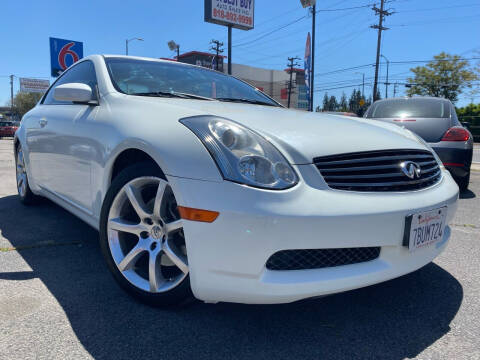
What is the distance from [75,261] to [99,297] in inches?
25.1

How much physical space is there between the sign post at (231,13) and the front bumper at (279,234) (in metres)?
17.6

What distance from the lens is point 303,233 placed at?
1517 millimetres

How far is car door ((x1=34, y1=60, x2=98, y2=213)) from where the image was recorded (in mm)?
2477

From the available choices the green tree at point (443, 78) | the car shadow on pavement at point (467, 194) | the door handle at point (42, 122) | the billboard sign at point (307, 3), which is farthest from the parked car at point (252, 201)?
the green tree at point (443, 78)

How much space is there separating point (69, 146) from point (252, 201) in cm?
171

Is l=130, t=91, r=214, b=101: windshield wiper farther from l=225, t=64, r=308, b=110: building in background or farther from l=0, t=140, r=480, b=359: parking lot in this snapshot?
l=225, t=64, r=308, b=110: building in background

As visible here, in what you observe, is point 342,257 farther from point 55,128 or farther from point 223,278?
point 55,128

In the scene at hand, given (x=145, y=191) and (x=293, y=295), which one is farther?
(x=145, y=191)

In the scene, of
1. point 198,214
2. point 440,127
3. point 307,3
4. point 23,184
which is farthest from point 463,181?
point 307,3

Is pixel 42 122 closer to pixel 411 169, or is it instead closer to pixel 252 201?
pixel 252 201

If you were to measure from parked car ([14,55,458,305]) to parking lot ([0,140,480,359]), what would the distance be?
0.18 metres

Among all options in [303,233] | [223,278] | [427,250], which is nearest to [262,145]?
[303,233]

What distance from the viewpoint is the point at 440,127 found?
519 cm

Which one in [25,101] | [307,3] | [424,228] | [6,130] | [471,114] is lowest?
[6,130]
